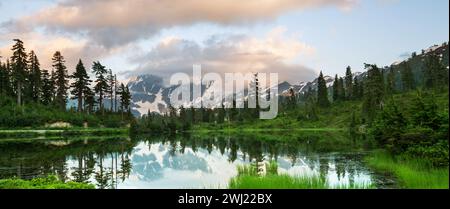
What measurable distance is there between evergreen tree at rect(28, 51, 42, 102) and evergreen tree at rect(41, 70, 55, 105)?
1.91 meters

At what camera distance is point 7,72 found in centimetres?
9225

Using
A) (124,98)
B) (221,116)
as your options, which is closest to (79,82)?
(124,98)

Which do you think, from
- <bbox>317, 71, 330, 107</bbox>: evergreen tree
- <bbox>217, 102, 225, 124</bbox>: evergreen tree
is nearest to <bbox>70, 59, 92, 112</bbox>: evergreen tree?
<bbox>217, 102, 225, 124</bbox>: evergreen tree

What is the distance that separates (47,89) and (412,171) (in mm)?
96767

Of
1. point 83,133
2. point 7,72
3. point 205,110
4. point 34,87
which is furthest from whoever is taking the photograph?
point 205,110

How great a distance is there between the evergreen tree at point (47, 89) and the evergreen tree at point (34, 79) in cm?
191

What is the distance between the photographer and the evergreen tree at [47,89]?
103 meters

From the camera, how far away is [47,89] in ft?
340

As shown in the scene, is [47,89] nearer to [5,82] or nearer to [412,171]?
[5,82]
